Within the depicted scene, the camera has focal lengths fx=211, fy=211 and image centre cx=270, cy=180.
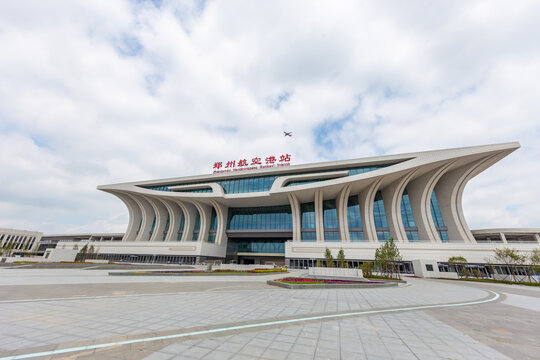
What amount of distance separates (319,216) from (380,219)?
34.9 feet

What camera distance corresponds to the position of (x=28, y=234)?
73938 millimetres

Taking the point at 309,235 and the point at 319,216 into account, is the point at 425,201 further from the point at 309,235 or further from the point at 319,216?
the point at 309,235

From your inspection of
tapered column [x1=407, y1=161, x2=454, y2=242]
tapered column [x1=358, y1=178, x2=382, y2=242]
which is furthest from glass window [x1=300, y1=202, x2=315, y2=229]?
tapered column [x1=407, y1=161, x2=454, y2=242]

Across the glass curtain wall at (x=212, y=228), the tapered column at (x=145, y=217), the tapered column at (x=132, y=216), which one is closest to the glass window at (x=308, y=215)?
the glass curtain wall at (x=212, y=228)

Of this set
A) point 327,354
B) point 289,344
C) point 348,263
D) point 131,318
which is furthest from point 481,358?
point 348,263

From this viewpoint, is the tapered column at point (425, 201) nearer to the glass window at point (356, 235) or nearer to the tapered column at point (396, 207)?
the tapered column at point (396, 207)

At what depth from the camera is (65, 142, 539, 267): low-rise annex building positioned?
101 ft

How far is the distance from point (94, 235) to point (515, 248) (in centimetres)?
8830

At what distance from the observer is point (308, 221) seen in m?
39.9

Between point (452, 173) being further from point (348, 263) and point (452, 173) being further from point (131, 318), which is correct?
point (131, 318)

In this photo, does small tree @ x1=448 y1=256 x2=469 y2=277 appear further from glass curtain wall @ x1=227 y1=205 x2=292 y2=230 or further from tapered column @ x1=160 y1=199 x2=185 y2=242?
tapered column @ x1=160 y1=199 x2=185 y2=242

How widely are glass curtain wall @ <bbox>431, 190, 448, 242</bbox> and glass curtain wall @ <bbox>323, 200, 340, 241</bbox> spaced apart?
16102 millimetres

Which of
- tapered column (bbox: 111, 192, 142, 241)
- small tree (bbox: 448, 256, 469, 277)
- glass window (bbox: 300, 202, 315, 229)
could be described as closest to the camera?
small tree (bbox: 448, 256, 469, 277)

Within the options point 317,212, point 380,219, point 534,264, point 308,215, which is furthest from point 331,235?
point 534,264
